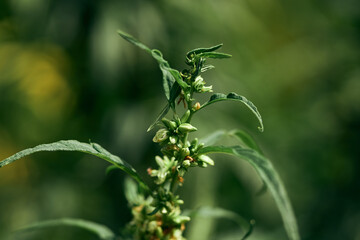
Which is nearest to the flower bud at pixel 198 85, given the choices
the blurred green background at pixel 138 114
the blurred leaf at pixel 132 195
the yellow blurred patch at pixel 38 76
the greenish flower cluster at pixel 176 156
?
the greenish flower cluster at pixel 176 156

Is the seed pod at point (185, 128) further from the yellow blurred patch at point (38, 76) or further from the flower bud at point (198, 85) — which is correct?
the yellow blurred patch at point (38, 76)

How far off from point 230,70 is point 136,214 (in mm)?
1682

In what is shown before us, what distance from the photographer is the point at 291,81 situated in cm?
295

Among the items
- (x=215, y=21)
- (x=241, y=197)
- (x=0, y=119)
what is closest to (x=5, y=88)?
(x=0, y=119)

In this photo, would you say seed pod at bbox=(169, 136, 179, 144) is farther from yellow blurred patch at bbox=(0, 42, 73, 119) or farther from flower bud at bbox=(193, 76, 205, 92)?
yellow blurred patch at bbox=(0, 42, 73, 119)

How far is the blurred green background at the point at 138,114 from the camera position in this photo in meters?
1.91

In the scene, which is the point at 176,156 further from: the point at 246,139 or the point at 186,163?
the point at 246,139

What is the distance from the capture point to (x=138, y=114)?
198 cm

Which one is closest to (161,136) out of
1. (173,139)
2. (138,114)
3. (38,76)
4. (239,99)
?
(173,139)

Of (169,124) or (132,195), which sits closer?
(169,124)

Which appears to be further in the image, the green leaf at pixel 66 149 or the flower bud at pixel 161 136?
the flower bud at pixel 161 136

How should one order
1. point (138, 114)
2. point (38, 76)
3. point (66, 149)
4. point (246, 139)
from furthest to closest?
1. point (38, 76)
2. point (138, 114)
3. point (246, 139)
4. point (66, 149)

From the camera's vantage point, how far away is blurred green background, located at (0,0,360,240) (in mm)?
1909

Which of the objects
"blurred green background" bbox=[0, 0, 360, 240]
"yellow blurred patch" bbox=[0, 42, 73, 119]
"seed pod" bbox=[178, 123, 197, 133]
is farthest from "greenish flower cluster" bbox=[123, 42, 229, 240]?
"yellow blurred patch" bbox=[0, 42, 73, 119]
